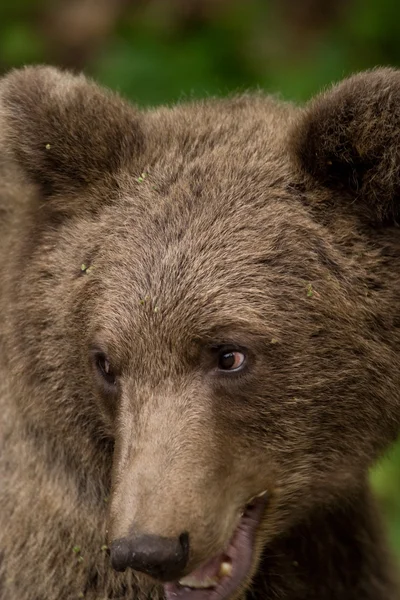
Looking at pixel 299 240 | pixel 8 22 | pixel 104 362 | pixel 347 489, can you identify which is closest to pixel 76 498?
pixel 104 362

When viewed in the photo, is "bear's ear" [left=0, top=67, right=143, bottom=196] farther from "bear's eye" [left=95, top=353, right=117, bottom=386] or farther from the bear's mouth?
the bear's mouth

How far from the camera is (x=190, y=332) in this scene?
14.0 feet

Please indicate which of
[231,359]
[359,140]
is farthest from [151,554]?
[359,140]

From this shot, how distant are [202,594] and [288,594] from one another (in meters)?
0.85

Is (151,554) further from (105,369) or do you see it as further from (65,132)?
(65,132)

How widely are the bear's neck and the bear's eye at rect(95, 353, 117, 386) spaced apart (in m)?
1.03

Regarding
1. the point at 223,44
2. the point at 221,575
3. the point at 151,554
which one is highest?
the point at 223,44

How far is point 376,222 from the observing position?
4.55 m

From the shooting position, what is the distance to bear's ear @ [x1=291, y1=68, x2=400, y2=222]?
14.1 feet

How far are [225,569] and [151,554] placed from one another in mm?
557

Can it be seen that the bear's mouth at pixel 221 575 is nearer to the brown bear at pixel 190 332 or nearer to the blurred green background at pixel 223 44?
the brown bear at pixel 190 332

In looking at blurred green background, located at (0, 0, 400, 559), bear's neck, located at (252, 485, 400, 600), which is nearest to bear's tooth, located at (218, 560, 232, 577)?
bear's neck, located at (252, 485, 400, 600)

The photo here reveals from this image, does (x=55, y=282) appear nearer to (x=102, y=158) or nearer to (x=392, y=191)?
(x=102, y=158)

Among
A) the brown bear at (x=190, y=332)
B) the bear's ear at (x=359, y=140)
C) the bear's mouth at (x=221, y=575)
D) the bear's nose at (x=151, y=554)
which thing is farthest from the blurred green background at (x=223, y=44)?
the bear's nose at (x=151, y=554)
